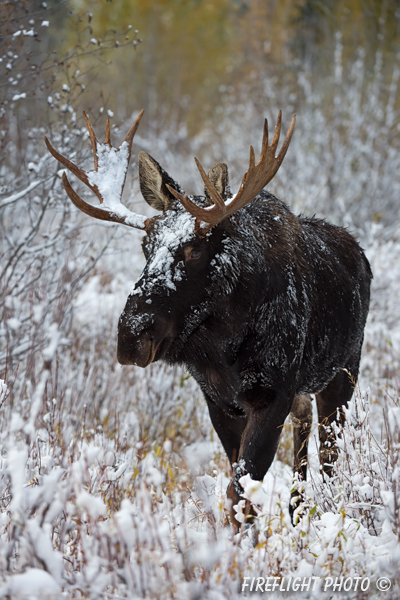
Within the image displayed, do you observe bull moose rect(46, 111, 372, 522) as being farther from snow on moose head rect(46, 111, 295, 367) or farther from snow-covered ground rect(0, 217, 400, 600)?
snow-covered ground rect(0, 217, 400, 600)

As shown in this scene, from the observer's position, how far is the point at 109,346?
19.6 feet

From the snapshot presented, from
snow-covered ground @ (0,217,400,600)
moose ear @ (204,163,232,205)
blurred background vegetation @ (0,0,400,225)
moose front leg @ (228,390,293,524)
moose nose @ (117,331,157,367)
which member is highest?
blurred background vegetation @ (0,0,400,225)

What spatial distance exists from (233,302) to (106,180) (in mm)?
1145

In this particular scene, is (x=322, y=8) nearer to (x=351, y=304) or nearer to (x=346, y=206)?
(x=346, y=206)

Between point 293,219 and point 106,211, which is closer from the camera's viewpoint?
point 106,211

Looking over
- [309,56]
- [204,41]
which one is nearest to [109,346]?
[309,56]

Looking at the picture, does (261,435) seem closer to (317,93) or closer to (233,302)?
(233,302)

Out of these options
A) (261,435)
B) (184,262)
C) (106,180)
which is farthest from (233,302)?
(106,180)

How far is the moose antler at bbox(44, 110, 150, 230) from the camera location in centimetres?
321

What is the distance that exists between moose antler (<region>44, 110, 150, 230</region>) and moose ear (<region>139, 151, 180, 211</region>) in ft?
0.57

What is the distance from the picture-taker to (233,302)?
3020 mm

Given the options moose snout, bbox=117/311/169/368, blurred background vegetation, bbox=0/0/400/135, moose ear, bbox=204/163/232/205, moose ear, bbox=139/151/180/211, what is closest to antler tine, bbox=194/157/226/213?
moose ear, bbox=204/163/232/205

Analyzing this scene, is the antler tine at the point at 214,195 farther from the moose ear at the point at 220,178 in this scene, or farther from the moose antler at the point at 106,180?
the moose antler at the point at 106,180

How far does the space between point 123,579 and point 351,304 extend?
2.42 metres
